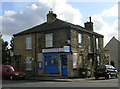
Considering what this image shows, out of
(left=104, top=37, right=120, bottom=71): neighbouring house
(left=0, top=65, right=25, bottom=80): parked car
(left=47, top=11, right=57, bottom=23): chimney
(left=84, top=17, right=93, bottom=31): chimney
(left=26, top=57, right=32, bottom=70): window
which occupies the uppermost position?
(left=47, top=11, right=57, bottom=23): chimney

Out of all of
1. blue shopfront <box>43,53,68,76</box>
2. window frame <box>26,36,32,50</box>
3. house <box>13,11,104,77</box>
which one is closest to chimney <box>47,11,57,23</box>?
house <box>13,11,104,77</box>

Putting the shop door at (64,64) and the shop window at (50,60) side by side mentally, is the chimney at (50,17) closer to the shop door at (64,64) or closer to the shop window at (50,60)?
the shop window at (50,60)

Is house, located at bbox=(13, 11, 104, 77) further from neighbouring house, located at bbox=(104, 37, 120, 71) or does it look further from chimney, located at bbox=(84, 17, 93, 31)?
neighbouring house, located at bbox=(104, 37, 120, 71)

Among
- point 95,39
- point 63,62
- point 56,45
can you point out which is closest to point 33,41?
point 56,45

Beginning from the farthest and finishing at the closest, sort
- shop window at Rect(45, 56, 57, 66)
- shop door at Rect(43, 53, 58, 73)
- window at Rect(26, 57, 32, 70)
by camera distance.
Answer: window at Rect(26, 57, 32, 70) → shop window at Rect(45, 56, 57, 66) → shop door at Rect(43, 53, 58, 73)

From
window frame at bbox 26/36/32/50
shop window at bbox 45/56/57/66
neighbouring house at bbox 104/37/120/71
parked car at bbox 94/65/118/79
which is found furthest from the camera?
neighbouring house at bbox 104/37/120/71

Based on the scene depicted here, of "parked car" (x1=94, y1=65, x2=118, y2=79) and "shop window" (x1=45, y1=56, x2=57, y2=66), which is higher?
"shop window" (x1=45, y1=56, x2=57, y2=66)

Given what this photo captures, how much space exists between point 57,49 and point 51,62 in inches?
85.3

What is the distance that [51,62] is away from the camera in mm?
21797

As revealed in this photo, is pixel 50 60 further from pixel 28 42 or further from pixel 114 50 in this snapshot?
pixel 114 50

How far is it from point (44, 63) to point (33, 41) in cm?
373

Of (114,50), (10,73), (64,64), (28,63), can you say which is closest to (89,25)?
(64,64)

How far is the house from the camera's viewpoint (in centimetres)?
2073

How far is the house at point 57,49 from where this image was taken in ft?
68.0
